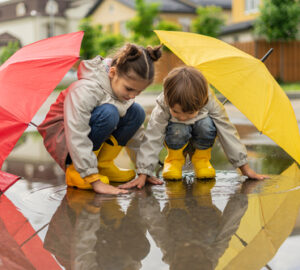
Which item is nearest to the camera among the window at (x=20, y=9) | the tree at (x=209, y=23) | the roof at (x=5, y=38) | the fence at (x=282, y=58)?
the fence at (x=282, y=58)

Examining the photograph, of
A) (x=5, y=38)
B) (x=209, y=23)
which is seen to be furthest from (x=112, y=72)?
(x=5, y=38)

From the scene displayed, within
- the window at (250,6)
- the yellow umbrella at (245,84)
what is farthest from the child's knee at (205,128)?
the window at (250,6)

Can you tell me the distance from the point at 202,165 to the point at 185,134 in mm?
254

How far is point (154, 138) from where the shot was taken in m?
3.05

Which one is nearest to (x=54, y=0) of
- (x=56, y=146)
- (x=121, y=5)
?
(x=121, y=5)

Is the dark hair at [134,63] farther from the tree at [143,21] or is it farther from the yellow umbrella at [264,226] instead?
the tree at [143,21]

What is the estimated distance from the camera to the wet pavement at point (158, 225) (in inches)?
70.1

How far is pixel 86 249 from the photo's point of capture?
74.3 inches

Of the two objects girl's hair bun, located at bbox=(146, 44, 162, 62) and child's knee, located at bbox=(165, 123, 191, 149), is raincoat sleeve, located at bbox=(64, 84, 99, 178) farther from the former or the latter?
child's knee, located at bbox=(165, 123, 191, 149)

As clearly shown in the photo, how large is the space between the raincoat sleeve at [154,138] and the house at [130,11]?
33631mm

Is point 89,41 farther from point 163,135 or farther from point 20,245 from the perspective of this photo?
point 20,245

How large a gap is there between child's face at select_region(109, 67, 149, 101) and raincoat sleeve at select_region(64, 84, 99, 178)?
0.16 metres

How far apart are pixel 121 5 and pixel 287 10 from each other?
22.9 meters

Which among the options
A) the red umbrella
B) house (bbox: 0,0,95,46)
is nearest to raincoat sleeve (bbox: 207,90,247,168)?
the red umbrella
